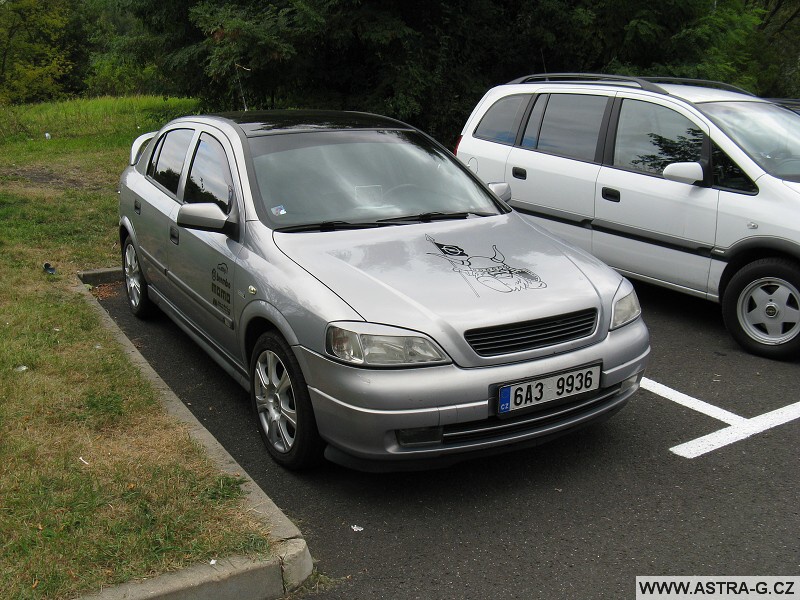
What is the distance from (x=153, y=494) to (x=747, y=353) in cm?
414

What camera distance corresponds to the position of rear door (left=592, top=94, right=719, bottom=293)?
603 cm

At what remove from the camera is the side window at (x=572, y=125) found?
6.85 m

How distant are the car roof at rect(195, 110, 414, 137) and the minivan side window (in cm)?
198

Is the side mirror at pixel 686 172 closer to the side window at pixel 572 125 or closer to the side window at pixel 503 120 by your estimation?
the side window at pixel 572 125

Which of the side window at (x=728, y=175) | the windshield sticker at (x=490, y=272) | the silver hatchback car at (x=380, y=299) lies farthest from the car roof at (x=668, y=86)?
the windshield sticker at (x=490, y=272)

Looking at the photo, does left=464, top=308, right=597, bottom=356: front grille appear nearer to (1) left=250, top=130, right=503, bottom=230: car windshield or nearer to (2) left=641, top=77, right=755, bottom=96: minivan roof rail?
(1) left=250, top=130, right=503, bottom=230: car windshield

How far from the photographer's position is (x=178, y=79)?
1355 cm

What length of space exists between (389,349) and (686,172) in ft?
10.8

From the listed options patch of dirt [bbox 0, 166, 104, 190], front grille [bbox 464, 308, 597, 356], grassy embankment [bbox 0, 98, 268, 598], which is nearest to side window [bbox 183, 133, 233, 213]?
grassy embankment [bbox 0, 98, 268, 598]

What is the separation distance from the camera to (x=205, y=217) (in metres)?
4.43

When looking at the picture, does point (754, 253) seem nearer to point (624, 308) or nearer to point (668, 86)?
point (668, 86)

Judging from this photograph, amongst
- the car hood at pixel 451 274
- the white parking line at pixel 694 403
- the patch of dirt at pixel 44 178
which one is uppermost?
the car hood at pixel 451 274

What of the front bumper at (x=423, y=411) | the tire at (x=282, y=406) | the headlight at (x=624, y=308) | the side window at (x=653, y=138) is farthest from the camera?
the side window at (x=653, y=138)

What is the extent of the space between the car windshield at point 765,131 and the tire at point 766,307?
26.5 inches
